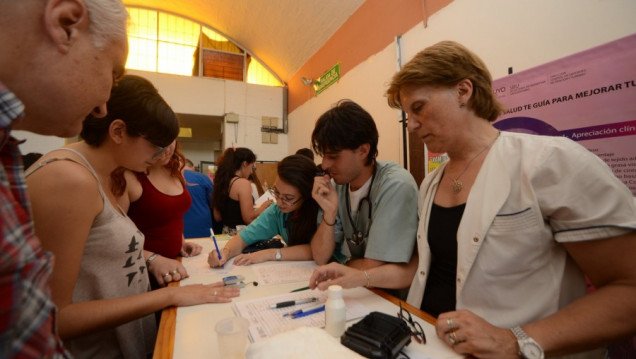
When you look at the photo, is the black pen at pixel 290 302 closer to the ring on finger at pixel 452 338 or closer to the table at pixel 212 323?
the table at pixel 212 323

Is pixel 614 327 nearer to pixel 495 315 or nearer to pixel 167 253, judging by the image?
pixel 495 315

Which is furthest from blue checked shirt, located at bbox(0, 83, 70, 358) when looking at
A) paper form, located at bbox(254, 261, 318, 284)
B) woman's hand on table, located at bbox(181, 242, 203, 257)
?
woman's hand on table, located at bbox(181, 242, 203, 257)

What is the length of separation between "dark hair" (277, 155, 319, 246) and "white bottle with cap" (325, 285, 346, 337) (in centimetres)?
90

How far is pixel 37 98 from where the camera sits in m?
0.46

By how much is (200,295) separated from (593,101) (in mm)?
1792

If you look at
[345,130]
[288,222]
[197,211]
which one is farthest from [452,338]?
[197,211]

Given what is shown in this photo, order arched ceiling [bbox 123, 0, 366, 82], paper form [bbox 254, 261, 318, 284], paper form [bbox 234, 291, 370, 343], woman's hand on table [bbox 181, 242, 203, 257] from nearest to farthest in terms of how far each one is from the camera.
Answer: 1. paper form [bbox 234, 291, 370, 343]
2. paper form [bbox 254, 261, 318, 284]
3. woman's hand on table [bbox 181, 242, 203, 257]
4. arched ceiling [bbox 123, 0, 366, 82]

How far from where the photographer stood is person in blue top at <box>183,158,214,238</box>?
2521 millimetres

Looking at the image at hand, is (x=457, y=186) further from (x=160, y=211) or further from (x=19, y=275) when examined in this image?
(x=160, y=211)

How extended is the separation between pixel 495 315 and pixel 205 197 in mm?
2440

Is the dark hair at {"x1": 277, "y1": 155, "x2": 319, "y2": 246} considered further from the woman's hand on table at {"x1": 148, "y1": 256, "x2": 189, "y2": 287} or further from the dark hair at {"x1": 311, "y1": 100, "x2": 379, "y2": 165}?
the woman's hand on table at {"x1": 148, "y1": 256, "x2": 189, "y2": 287}

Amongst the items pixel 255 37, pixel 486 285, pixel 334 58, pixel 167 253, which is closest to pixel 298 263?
pixel 167 253

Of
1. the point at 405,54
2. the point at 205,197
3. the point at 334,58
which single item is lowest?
the point at 205,197

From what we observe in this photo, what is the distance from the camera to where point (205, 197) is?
8.84 feet
